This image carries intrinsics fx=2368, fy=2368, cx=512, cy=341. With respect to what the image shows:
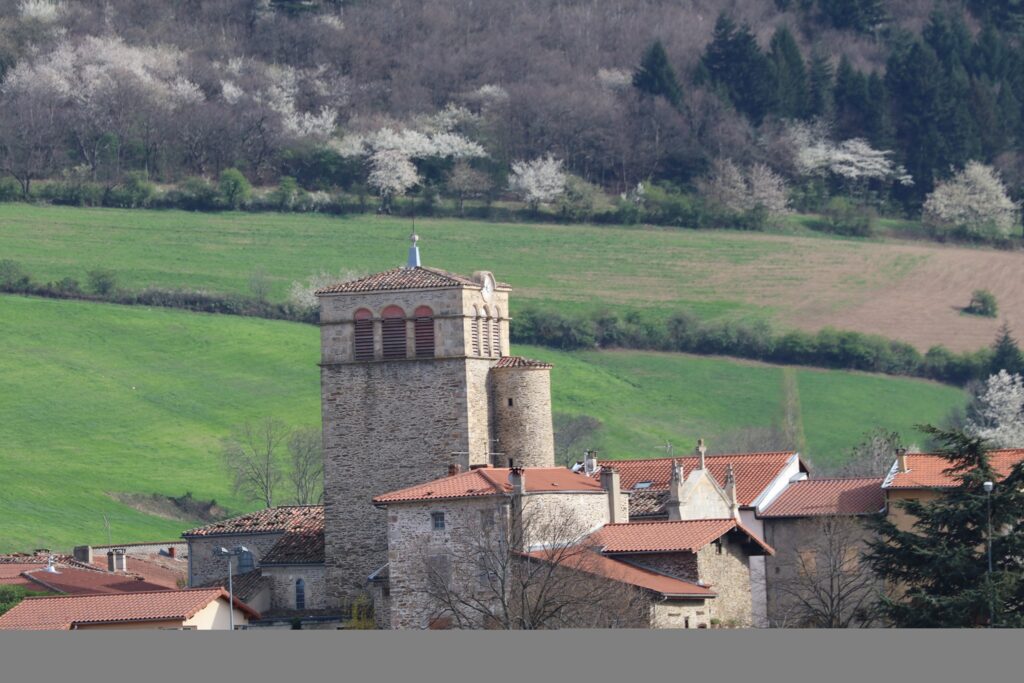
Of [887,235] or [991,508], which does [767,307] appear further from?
[991,508]

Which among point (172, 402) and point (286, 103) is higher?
point (286, 103)

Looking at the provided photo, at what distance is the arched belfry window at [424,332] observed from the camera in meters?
65.8

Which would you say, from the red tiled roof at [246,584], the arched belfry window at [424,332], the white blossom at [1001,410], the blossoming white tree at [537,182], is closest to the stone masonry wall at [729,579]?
the arched belfry window at [424,332]

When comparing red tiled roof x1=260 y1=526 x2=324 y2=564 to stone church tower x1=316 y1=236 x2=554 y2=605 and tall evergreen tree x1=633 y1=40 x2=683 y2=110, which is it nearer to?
stone church tower x1=316 y1=236 x2=554 y2=605

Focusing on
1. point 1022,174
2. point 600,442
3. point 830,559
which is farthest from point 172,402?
point 1022,174

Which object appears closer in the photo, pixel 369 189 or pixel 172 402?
pixel 172 402

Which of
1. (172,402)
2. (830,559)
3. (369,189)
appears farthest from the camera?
(369,189)

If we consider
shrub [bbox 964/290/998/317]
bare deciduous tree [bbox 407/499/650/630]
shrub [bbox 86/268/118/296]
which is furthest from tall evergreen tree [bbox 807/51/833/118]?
bare deciduous tree [bbox 407/499/650/630]

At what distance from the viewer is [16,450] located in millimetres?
104500

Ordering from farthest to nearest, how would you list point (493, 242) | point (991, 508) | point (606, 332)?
point (493, 242)
point (606, 332)
point (991, 508)

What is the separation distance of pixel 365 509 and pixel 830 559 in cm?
1294

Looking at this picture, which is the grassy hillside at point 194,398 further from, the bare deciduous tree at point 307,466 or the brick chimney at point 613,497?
the brick chimney at point 613,497

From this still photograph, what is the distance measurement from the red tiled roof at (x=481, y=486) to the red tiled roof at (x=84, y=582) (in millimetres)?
10669

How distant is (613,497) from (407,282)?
8764 mm
